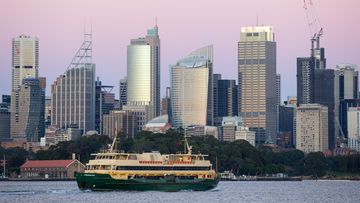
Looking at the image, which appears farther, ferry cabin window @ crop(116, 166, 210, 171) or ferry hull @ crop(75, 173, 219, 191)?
ferry cabin window @ crop(116, 166, 210, 171)

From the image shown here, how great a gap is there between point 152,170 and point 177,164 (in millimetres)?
3491

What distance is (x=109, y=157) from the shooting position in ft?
459

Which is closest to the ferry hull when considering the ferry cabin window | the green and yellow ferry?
the green and yellow ferry

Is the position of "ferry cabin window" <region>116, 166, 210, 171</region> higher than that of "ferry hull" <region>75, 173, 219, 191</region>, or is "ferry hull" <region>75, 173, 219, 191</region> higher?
"ferry cabin window" <region>116, 166, 210, 171</region>

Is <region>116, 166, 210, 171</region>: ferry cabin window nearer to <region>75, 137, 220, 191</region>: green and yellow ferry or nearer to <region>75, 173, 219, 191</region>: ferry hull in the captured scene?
<region>75, 137, 220, 191</region>: green and yellow ferry

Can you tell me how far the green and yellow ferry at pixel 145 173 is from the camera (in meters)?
138

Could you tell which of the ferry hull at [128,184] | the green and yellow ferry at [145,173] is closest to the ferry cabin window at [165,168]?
the green and yellow ferry at [145,173]

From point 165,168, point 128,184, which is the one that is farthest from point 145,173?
point 128,184

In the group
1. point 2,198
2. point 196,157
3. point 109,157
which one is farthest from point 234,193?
point 2,198

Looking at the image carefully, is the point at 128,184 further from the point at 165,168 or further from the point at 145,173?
the point at 165,168

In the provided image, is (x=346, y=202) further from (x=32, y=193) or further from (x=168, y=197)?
(x=32, y=193)

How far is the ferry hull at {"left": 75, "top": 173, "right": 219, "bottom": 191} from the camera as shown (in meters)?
137

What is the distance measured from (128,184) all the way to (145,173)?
113 inches

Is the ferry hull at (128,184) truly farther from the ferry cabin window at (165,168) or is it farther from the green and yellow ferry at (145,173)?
the ferry cabin window at (165,168)
